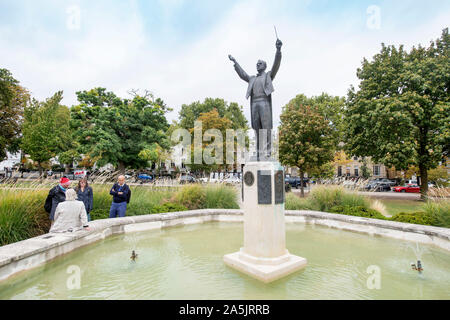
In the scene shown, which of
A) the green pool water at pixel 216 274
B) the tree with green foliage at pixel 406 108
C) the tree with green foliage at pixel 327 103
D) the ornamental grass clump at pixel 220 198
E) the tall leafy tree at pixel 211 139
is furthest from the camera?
the tall leafy tree at pixel 211 139

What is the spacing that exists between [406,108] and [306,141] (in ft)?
19.6

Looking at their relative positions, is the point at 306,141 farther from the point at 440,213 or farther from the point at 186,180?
the point at 440,213

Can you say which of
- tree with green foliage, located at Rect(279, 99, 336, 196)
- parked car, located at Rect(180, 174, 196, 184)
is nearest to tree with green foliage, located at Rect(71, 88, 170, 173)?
parked car, located at Rect(180, 174, 196, 184)

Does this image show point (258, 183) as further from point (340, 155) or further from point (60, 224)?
point (340, 155)

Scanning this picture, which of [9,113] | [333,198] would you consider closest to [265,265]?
[333,198]

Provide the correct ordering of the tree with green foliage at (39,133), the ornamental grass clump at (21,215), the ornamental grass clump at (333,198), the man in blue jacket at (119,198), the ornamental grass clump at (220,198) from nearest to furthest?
the ornamental grass clump at (21,215) < the man in blue jacket at (119,198) < the ornamental grass clump at (333,198) < the ornamental grass clump at (220,198) < the tree with green foliage at (39,133)

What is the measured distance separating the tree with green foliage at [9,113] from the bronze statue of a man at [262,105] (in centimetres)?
2789

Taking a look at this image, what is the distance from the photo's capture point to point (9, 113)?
25.7m

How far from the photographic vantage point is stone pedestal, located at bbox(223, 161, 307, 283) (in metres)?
3.80

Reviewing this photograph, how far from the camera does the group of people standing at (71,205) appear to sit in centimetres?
447

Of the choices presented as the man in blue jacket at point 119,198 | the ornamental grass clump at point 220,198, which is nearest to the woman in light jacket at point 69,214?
the man in blue jacket at point 119,198

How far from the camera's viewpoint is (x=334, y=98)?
98.9 ft

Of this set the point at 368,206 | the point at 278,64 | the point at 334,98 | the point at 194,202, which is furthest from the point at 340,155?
the point at 278,64

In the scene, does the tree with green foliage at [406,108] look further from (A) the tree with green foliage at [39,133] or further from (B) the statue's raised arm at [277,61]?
(A) the tree with green foliage at [39,133]
